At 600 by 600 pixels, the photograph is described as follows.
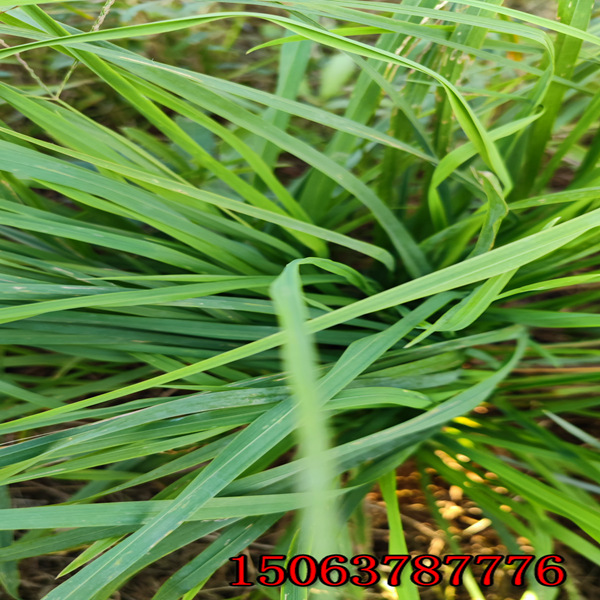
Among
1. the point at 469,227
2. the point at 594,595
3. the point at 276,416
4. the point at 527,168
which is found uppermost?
the point at 527,168

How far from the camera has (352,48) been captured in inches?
17.5

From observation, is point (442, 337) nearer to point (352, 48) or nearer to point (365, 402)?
point (365, 402)

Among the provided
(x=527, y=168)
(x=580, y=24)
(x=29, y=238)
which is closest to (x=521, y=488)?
(x=527, y=168)

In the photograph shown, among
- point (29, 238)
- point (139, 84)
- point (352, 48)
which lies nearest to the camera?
point (352, 48)

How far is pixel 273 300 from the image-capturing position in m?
0.45

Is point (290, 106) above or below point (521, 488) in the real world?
above

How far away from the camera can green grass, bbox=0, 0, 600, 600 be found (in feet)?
1.59

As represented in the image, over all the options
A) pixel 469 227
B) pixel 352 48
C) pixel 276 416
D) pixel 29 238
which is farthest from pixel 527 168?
pixel 29 238

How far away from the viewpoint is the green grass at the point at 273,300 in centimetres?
48

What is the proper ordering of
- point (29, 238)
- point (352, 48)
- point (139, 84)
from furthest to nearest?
point (29, 238), point (139, 84), point (352, 48)

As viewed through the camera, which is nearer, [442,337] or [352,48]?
[352,48]

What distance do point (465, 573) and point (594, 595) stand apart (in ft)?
0.60

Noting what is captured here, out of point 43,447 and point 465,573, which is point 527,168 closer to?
point 465,573

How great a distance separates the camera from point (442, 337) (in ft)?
2.21
